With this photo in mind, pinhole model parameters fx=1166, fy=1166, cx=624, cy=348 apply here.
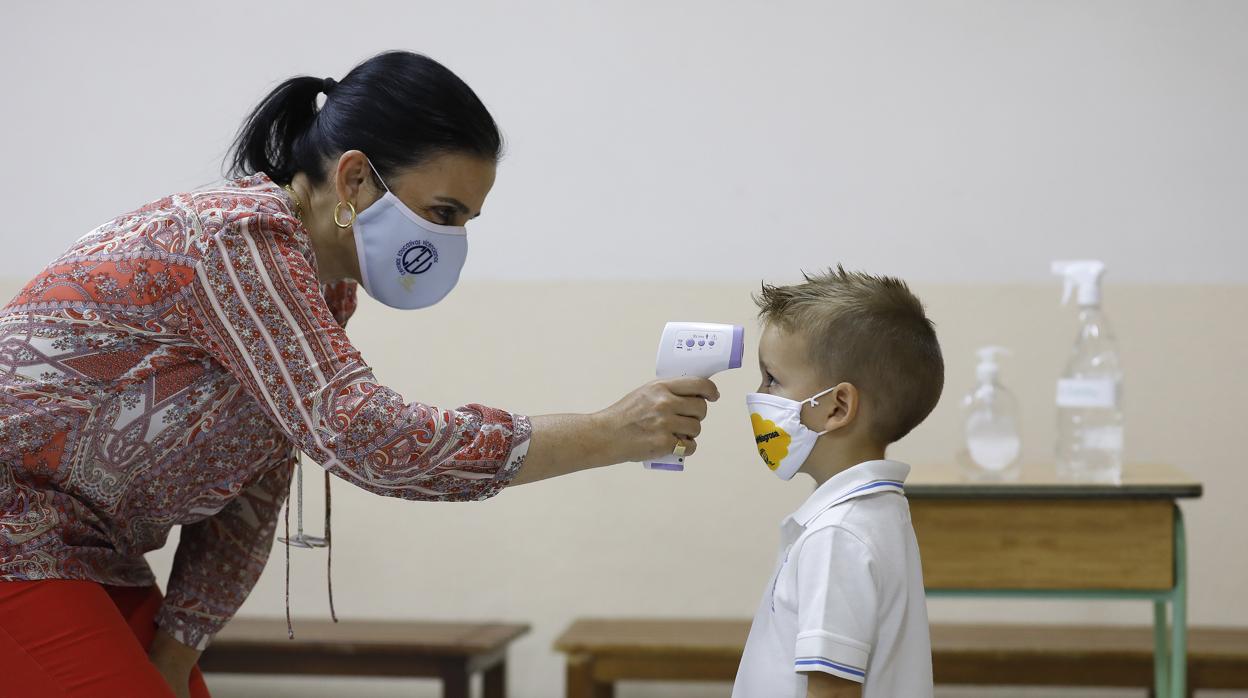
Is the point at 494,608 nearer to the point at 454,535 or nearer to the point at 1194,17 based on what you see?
the point at 454,535

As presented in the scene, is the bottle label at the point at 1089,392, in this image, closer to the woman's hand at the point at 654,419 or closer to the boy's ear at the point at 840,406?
the boy's ear at the point at 840,406

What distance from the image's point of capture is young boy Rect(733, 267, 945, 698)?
122 centimetres

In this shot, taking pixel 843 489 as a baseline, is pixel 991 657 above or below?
below

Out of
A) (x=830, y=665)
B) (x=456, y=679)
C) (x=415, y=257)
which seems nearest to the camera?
(x=830, y=665)

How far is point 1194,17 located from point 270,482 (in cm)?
278

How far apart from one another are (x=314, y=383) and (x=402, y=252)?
0.97 ft

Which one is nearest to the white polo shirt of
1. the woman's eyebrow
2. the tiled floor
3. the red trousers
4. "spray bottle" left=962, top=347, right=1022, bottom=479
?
the woman's eyebrow

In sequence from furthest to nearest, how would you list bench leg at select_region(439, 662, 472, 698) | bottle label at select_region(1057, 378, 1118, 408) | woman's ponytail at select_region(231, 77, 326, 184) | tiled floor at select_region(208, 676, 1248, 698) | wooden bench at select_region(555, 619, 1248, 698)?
tiled floor at select_region(208, 676, 1248, 698)
bench leg at select_region(439, 662, 472, 698)
wooden bench at select_region(555, 619, 1248, 698)
bottle label at select_region(1057, 378, 1118, 408)
woman's ponytail at select_region(231, 77, 326, 184)

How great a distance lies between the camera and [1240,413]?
3129mm

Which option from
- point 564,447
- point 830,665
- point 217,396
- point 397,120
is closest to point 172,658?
point 217,396

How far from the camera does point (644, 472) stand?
130 inches

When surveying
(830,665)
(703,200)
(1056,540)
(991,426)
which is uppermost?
(703,200)

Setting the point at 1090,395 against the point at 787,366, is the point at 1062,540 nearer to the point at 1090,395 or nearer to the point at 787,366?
the point at 1090,395

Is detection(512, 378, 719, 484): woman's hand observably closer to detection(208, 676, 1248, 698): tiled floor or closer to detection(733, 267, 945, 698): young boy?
detection(733, 267, 945, 698): young boy
